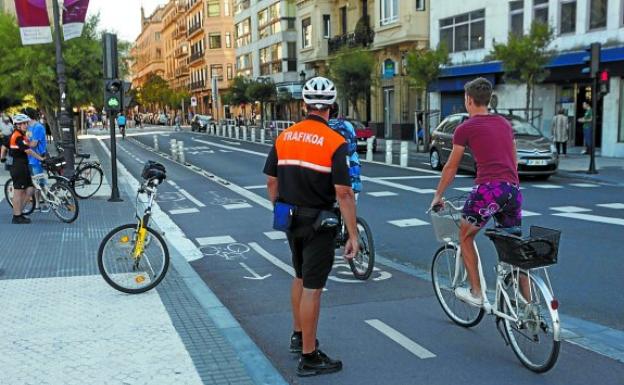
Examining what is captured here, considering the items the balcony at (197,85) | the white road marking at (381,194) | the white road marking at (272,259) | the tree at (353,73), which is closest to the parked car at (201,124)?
the tree at (353,73)

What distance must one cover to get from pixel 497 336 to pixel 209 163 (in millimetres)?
19644

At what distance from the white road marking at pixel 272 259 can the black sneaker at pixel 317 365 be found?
2.95m

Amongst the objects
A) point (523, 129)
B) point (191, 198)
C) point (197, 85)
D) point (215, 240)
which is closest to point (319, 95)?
point (215, 240)

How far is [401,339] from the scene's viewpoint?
5.03 meters

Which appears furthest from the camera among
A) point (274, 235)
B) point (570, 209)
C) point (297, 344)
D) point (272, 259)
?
point (570, 209)

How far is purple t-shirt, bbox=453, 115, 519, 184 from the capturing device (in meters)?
4.61

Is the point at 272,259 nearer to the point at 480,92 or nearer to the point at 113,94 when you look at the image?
the point at 480,92

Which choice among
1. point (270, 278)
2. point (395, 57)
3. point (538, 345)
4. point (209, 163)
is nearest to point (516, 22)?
point (395, 57)

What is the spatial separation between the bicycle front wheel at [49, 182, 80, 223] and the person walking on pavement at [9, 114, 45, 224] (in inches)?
15.2

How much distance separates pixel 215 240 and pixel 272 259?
1.67 meters

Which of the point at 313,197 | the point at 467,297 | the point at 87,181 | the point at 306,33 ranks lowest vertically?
the point at 87,181

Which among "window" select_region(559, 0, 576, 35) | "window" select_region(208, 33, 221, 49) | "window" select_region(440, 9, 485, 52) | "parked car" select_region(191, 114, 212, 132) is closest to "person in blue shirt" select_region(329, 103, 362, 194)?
"window" select_region(559, 0, 576, 35)

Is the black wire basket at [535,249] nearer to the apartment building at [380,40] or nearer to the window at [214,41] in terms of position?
the apartment building at [380,40]

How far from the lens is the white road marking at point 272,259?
24.9 ft
